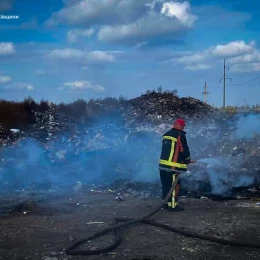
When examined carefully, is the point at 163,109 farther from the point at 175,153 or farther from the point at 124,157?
the point at 175,153

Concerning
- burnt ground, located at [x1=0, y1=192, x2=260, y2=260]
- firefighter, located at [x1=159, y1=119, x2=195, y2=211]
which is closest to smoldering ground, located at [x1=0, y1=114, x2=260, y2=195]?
burnt ground, located at [x1=0, y1=192, x2=260, y2=260]

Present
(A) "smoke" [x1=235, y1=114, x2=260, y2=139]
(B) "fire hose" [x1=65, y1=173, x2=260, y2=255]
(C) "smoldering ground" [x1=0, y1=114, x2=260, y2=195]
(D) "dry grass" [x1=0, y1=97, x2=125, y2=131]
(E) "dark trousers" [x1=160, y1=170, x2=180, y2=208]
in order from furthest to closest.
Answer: (D) "dry grass" [x1=0, y1=97, x2=125, y2=131], (A) "smoke" [x1=235, y1=114, x2=260, y2=139], (C) "smoldering ground" [x1=0, y1=114, x2=260, y2=195], (E) "dark trousers" [x1=160, y1=170, x2=180, y2=208], (B) "fire hose" [x1=65, y1=173, x2=260, y2=255]

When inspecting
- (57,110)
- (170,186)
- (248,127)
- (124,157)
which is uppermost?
(57,110)

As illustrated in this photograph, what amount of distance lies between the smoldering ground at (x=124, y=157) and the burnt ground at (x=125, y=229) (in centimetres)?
119

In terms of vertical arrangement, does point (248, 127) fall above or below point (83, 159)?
above

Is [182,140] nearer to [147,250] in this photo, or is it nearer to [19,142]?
[147,250]

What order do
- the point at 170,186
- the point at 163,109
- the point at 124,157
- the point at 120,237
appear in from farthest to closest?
the point at 163,109 → the point at 124,157 → the point at 170,186 → the point at 120,237

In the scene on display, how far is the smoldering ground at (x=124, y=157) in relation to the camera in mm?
9305

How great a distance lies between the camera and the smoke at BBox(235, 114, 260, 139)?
→ 41.3 feet

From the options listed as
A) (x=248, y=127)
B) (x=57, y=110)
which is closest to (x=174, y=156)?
(x=248, y=127)

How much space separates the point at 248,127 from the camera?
1312cm

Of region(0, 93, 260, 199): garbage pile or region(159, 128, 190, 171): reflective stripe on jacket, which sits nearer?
region(159, 128, 190, 171): reflective stripe on jacket

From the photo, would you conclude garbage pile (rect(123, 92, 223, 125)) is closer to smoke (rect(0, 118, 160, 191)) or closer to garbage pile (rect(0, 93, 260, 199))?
garbage pile (rect(0, 93, 260, 199))

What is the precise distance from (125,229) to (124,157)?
635 centimetres
